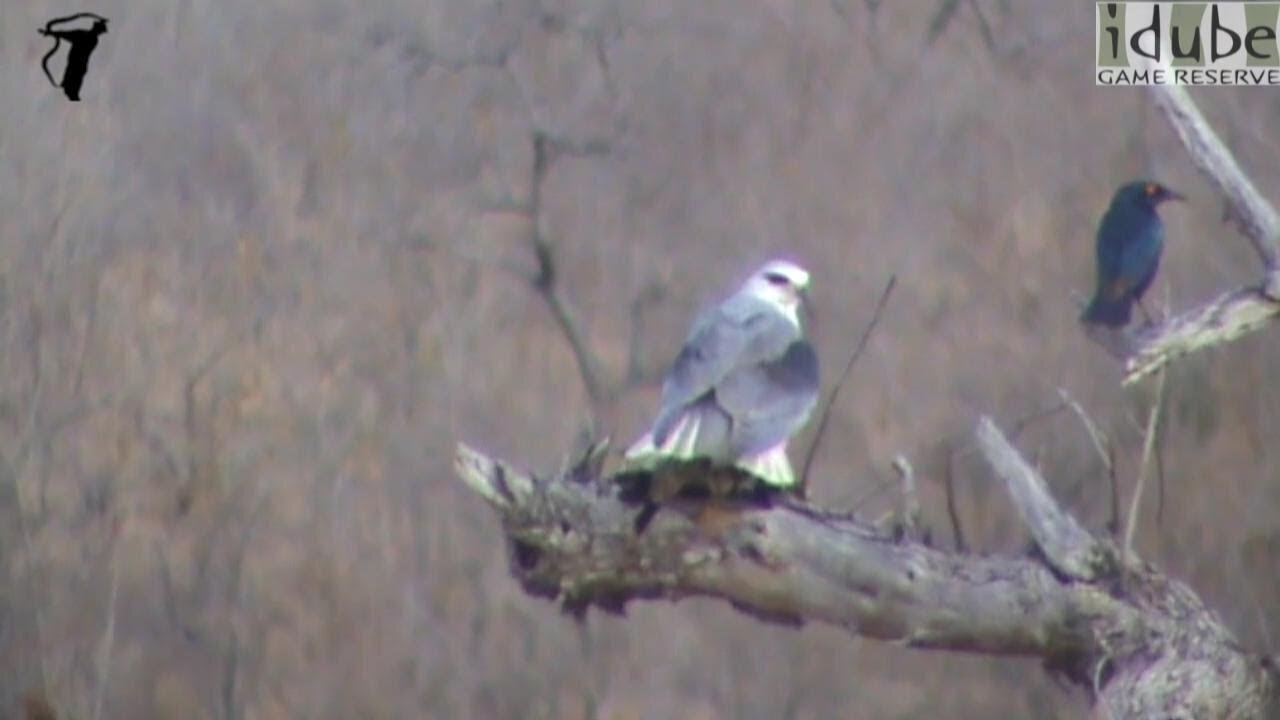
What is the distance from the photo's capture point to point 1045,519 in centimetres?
216

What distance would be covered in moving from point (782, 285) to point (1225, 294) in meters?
0.52

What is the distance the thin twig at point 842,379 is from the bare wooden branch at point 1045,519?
172 mm

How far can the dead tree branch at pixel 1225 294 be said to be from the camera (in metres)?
2.15

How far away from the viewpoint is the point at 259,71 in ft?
7.90

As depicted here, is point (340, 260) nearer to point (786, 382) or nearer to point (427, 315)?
point (427, 315)

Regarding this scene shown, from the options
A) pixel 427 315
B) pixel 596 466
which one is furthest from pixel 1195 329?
pixel 427 315

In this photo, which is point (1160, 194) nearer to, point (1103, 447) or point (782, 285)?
point (1103, 447)

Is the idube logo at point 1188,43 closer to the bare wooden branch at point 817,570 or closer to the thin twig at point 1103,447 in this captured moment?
the thin twig at point 1103,447

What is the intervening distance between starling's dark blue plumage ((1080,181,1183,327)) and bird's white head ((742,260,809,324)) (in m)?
0.34

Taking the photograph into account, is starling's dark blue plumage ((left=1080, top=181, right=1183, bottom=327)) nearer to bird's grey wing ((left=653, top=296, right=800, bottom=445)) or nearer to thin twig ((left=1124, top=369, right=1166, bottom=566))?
thin twig ((left=1124, top=369, right=1166, bottom=566))

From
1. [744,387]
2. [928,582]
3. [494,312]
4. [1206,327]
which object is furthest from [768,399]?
[1206,327]

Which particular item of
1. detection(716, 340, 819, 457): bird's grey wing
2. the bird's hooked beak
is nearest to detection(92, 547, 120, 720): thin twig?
detection(716, 340, 819, 457): bird's grey wing

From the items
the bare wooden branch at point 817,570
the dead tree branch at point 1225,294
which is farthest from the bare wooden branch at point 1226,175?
the bare wooden branch at point 817,570

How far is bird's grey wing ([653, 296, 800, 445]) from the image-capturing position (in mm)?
2150
